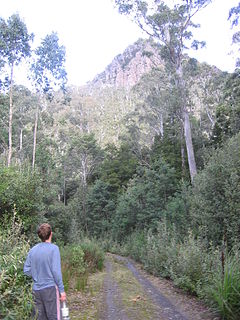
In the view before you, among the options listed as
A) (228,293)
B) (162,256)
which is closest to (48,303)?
(228,293)

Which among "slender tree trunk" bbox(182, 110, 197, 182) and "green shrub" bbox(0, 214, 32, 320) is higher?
"slender tree trunk" bbox(182, 110, 197, 182)

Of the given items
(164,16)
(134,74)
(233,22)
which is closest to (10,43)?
(164,16)

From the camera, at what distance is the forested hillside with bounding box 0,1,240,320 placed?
29.4ft

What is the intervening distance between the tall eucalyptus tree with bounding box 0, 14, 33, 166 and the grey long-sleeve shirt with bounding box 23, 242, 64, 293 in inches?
689

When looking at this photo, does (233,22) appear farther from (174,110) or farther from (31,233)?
(31,233)

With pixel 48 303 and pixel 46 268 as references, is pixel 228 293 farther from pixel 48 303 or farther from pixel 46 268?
pixel 46 268

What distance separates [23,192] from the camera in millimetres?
10430

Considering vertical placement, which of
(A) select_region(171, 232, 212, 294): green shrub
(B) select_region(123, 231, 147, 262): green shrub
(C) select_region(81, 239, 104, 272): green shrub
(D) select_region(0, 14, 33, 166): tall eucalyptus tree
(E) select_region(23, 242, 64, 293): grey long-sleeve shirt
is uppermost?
(D) select_region(0, 14, 33, 166): tall eucalyptus tree

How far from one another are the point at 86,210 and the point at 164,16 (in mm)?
22400

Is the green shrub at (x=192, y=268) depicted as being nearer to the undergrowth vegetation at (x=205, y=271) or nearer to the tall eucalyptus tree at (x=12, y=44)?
the undergrowth vegetation at (x=205, y=271)

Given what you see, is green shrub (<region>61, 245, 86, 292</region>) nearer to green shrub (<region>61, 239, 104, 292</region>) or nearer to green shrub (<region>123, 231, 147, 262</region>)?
green shrub (<region>61, 239, 104, 292</region>)

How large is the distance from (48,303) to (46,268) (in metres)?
0.43

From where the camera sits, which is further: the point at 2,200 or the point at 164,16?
the point at 164,16

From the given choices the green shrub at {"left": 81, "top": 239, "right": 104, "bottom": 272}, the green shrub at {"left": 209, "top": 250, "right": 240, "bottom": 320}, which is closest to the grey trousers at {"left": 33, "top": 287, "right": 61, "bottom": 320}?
the green shrub at {"left": 209, "top": 250, "right": 240, "bottom": 320}
